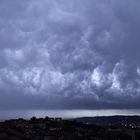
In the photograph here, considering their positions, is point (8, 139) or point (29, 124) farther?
point (29, 124)

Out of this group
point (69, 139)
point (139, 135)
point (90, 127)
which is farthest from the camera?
point (90, 127)

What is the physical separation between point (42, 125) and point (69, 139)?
5460cm

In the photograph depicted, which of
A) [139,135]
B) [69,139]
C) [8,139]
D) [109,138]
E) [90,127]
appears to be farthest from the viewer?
[90,127]

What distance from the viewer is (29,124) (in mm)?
175375

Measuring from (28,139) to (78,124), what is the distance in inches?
2231

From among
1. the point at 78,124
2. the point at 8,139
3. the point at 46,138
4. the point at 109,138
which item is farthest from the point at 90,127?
the point at 8,139

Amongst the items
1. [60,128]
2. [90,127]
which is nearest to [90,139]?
[60,128]

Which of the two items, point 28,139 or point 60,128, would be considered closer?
point 28,139

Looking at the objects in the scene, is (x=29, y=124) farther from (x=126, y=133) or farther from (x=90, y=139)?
(x=90, y=139)

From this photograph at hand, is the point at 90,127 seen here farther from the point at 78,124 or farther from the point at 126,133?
the point at 126,133

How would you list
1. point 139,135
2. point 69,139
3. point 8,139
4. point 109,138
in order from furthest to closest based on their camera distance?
point 139,135
point 109,138
point 69,139
point 8,139

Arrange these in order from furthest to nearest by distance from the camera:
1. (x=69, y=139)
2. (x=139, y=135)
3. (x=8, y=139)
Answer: (x=139, y=135), (x=69, y=139), (x=8, y=139)

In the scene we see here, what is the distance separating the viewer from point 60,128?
156 meters

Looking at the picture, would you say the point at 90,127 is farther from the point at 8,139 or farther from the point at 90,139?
the point at 8,139
